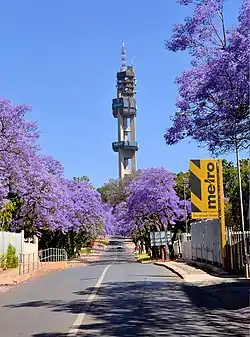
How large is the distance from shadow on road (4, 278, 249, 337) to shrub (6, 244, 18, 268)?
14.2 metres

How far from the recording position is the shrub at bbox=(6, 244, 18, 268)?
3285 cm

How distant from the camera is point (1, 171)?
88.7ft

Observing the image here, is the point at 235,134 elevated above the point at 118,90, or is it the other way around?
the point at 118,90

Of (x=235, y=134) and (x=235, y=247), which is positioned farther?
(x=235, y=247)

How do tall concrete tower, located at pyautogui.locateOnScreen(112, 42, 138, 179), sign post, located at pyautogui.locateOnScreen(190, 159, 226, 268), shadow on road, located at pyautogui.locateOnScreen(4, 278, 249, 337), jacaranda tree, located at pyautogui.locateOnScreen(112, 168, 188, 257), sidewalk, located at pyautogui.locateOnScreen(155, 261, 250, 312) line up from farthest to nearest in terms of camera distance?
tall concrete tower, located at pyautogui.locateOnScreen(112, 42, 138, 179), jacaranda tree, located at pyautogui.locateOnScreen(112, 168, 188, 257), sign post, located at pyautogui.locateOnScreen(190, 159, 226, 268), sidewalk, located at pyautogui.locateOnScreen(155, 261, 250, 312), shadow on road, located at pyautogui.locateOnScreen(4, 278, 249, 337)

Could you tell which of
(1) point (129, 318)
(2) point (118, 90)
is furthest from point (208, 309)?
(2) point (118, 90)

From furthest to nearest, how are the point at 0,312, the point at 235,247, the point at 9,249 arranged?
1. the point at 9,249
2. the point at 235,247
3. the point at 0,312

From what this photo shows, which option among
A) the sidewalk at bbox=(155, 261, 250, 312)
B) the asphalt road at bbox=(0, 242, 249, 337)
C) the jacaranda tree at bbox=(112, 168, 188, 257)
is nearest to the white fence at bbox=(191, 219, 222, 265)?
the sidewalk at bbox=(155, 261, 250, 312)

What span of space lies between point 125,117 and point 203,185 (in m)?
107

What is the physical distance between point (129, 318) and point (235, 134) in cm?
469

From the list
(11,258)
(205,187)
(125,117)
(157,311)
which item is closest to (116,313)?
(157,311)

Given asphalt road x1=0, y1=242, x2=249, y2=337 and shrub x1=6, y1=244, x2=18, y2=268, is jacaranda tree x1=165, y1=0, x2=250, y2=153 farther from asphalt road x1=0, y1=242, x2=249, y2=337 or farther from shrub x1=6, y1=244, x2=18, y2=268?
shrub x1=6, y1=244, x2=18, y2=268

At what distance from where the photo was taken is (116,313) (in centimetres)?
1327

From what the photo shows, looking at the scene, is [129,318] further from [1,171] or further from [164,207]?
Answer: [164,207]
